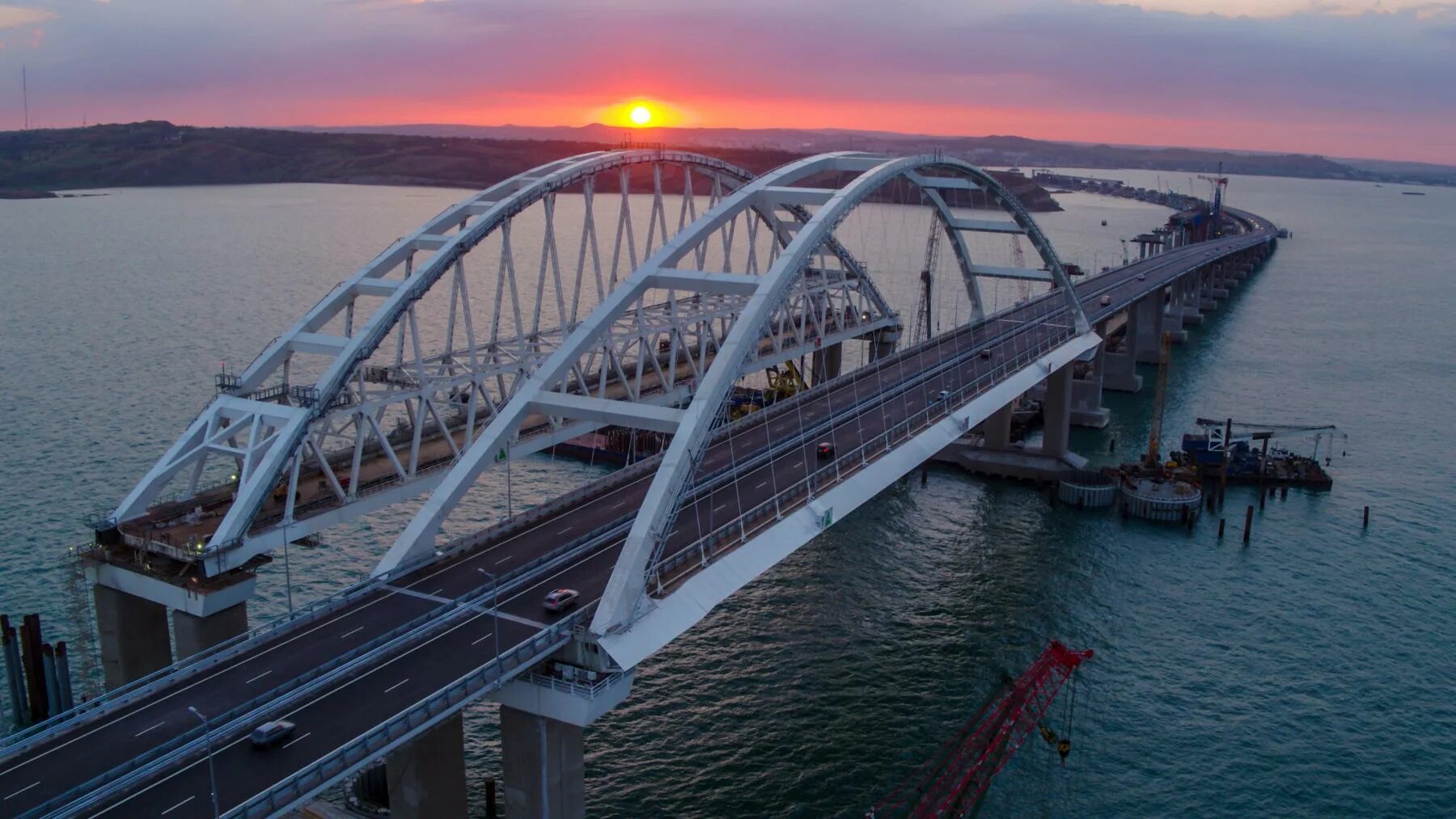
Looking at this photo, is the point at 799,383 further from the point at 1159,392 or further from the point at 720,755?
the point at 720,755

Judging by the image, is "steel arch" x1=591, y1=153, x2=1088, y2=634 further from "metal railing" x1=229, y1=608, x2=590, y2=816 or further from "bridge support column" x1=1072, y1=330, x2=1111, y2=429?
"bridge support column" x1=1072, y1=330, x2=1111, y2=429

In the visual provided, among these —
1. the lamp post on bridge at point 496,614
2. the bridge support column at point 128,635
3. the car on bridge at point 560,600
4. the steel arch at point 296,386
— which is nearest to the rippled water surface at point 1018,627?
the bridge support column at point 128,635

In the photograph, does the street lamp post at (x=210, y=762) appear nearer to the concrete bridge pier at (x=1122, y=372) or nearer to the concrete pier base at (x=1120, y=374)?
the concrete bridge pier at (x=1122, y=372)

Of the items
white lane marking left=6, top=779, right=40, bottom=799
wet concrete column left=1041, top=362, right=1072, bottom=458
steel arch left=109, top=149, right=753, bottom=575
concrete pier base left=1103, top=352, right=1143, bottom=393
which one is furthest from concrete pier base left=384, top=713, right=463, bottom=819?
concrete pier base left=1103, top=352, right=1143, bottom=393

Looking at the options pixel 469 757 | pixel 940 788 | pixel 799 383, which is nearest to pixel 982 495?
pixel 799 383

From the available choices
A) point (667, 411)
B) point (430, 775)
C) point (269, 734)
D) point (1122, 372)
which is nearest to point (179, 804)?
point (269, 734)
